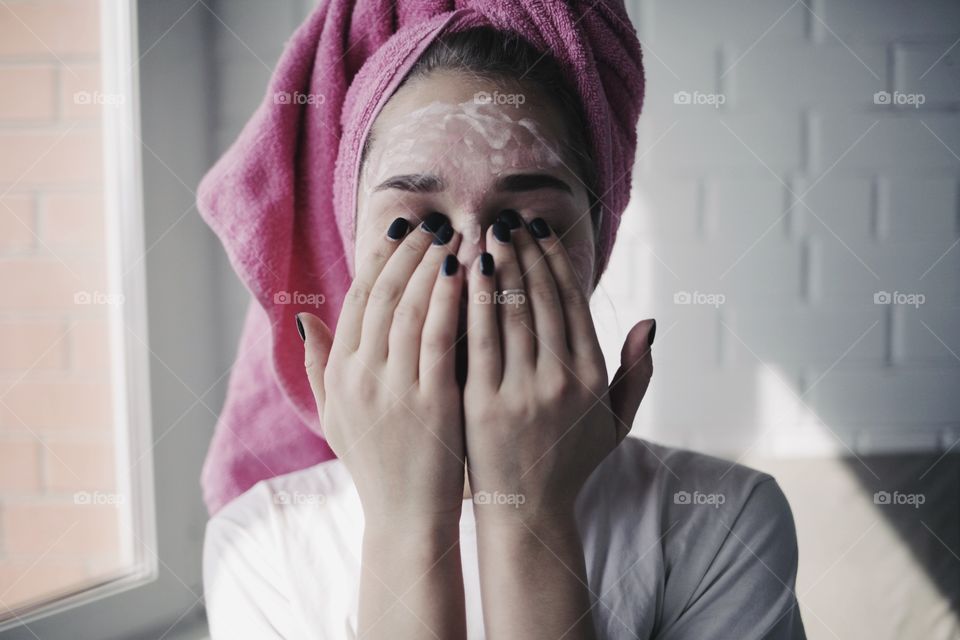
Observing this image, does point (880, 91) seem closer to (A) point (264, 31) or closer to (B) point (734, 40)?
(B) point (734, 40)

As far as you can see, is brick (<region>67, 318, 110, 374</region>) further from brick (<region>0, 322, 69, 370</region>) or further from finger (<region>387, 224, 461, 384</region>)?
finger (<region>387, 224, 461, 384</region>)

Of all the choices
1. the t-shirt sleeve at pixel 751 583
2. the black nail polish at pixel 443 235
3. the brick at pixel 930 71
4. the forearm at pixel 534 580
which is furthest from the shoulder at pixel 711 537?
the brick at pixel 930 71

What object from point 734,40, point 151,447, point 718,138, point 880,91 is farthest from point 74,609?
point 880,91

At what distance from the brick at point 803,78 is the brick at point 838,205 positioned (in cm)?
12

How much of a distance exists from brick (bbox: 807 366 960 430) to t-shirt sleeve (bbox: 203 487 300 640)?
88cm

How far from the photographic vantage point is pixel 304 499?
638mm

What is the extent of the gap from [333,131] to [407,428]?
383mm

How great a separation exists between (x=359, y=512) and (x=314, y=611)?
4.2 inches

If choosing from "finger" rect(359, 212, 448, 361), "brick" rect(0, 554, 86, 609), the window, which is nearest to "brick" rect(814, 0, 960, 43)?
"finger" rect(359, 212, 448, 361)

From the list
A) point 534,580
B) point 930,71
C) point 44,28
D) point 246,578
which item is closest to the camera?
point 534,580

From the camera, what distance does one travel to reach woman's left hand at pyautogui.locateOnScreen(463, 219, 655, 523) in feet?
1.53

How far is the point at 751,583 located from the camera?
20.0 inches

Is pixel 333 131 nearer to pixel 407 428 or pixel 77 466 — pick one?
pixel 407 428

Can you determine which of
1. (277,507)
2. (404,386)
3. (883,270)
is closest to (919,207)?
(883,270)
